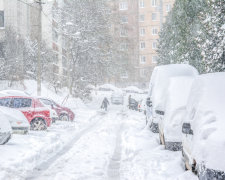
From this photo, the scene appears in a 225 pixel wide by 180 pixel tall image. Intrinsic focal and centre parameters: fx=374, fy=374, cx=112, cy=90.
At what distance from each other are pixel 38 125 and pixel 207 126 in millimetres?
12334

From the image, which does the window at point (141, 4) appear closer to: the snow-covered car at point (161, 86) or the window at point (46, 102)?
the window at point (46, 102)

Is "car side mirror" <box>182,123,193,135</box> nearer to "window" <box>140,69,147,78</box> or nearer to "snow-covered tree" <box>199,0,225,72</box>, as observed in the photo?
"snow-covered tree" <box>199,0,225,72</box>

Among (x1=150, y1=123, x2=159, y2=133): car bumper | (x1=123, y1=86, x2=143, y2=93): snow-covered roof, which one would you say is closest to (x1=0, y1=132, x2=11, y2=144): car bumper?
(x1=150, y1=123, x2=159, y2=133): car bumper

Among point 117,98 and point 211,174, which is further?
point 117,98

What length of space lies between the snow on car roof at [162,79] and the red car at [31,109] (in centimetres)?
521

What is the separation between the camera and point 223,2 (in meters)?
13.1

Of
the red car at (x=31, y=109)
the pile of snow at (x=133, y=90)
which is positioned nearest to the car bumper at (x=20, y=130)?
the red car at (x=31, y=109)

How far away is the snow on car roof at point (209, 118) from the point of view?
4984 mm

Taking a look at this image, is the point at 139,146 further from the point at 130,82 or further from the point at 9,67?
the point at 130,82

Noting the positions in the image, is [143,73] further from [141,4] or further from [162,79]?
[162,79]

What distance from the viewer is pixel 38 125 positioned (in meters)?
16.9

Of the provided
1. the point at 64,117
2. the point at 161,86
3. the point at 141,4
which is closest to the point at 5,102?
the point at 64,117

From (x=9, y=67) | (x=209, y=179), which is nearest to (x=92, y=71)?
(x=9, y=67)

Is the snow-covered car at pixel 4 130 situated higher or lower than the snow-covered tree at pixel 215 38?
lower
